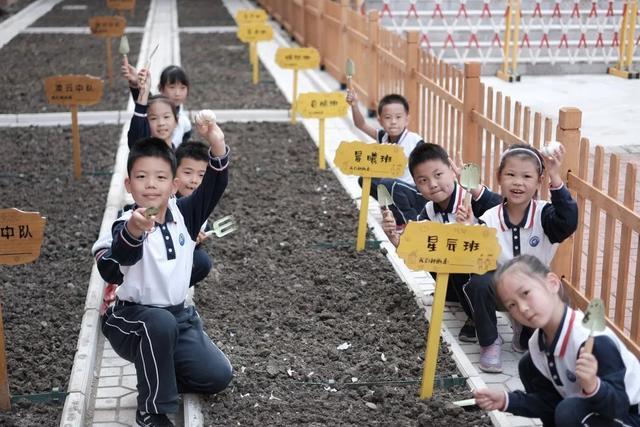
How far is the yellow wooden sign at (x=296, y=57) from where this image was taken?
37.0 feet

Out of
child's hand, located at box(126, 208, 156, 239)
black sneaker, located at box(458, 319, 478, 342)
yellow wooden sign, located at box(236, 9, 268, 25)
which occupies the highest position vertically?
child's hand, located at box(126, 208, 156, 239)

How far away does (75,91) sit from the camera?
8766 millimetres

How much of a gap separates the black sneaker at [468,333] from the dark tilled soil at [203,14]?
1811 cm

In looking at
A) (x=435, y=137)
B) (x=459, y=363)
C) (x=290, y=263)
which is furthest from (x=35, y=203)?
(x=459, y=363)

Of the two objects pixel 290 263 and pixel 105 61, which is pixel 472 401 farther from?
pixel 105 61

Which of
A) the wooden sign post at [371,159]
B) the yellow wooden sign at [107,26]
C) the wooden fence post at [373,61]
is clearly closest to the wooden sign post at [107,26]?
the yellow wooden sign at [107,26]

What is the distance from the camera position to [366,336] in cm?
550

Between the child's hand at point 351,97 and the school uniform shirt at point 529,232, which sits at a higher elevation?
the child's hand at point 351,97

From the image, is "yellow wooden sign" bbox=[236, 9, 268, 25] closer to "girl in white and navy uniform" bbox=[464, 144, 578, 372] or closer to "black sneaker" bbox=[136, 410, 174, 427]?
"girl in white and navy uniform" bbox=[464, 144, 578, 372]

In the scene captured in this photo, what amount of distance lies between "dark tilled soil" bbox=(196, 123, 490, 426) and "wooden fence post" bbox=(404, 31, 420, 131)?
1196 millimetres

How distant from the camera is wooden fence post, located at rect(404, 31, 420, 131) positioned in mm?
9125

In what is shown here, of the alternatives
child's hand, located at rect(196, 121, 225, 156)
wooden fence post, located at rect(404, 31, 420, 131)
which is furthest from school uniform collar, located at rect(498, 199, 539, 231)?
wooden fence post, located at rect(404, 31, 420, 131)

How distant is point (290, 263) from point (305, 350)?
1.51 metres

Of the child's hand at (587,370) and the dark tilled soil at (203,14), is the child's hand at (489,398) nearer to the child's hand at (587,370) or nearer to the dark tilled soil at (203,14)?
the child's hand at (587,370)
